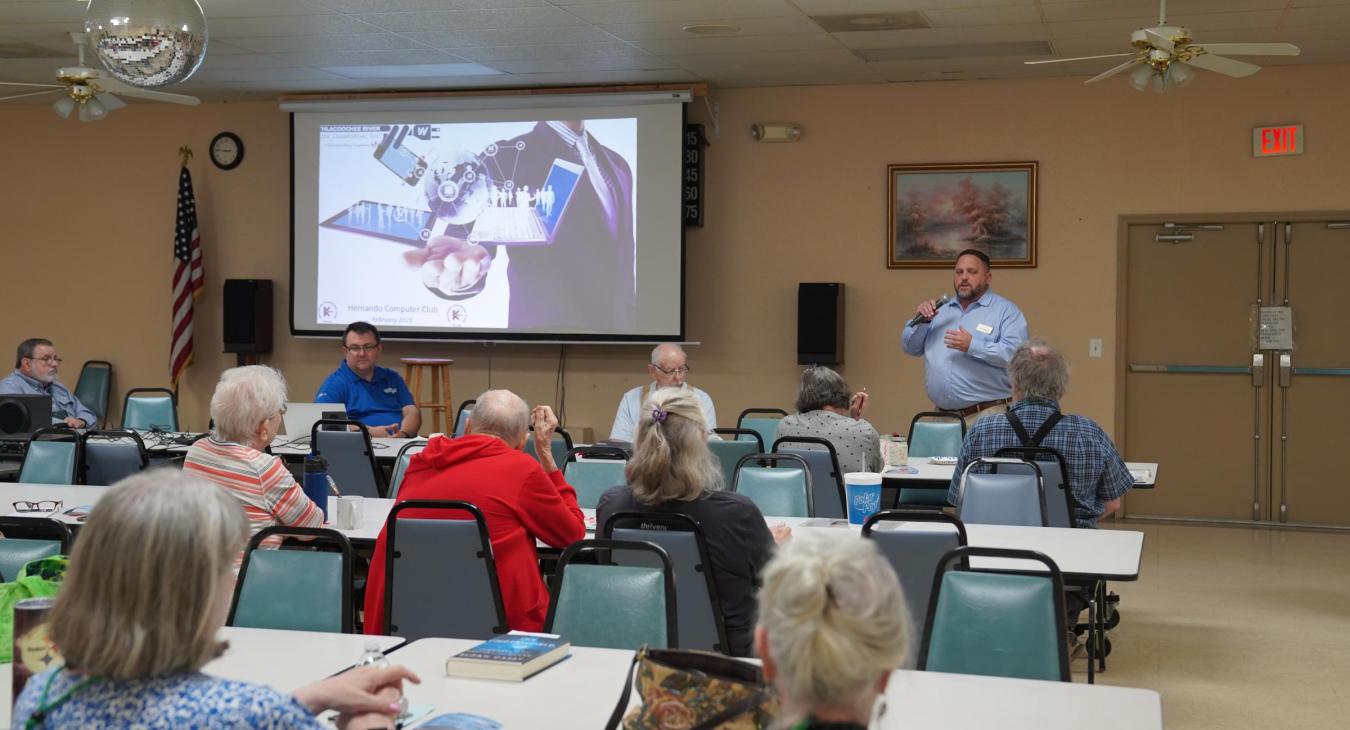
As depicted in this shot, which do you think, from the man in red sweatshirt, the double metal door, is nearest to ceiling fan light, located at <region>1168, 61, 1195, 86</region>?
the double metal door

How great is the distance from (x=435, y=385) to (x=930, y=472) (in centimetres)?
515

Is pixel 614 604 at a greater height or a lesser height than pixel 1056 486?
lesser

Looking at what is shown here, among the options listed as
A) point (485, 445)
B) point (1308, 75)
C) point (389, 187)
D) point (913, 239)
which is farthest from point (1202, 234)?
point (485, 445)

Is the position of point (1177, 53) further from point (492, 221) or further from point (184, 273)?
point (184, 273)

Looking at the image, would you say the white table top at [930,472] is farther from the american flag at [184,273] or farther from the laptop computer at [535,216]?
the american flag at [184,273]

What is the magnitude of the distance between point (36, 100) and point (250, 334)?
2.89 metres

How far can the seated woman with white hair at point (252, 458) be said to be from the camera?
13.0ft

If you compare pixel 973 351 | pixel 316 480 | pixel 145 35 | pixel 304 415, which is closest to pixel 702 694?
pixel 316 480

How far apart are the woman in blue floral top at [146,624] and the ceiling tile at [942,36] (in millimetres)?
6822

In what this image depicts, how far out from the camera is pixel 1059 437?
516 cm

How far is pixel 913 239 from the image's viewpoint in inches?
379

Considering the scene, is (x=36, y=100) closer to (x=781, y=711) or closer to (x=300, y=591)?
(x=300, y=591)

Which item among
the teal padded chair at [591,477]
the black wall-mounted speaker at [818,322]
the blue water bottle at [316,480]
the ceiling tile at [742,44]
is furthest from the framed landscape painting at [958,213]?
the blue water bottle at [316,480]

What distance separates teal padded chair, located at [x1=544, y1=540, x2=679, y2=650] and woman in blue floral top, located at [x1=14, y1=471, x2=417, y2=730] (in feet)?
4.80
